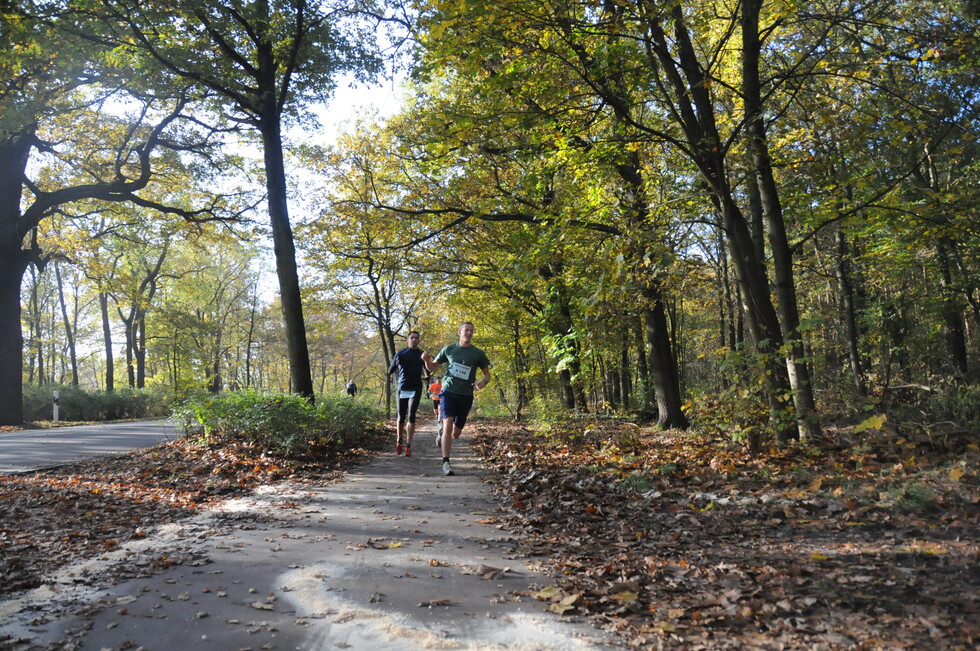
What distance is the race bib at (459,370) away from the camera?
26.6ft

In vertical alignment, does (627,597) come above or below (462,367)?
below

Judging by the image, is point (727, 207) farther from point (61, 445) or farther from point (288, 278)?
point (61, 445)

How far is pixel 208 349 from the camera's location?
37.8 m

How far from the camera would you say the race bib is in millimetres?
8102

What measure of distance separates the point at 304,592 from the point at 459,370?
496 centimetres

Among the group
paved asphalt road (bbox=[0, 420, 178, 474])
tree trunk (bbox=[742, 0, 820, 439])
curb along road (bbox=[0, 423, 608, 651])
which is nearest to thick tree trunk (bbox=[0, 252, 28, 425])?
paved asphalt road (bbox=[0, 420, 178, 474])

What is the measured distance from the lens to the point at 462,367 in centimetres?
813

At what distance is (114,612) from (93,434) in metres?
13.4

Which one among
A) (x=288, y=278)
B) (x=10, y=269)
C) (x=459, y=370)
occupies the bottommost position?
(x=459, y=370)

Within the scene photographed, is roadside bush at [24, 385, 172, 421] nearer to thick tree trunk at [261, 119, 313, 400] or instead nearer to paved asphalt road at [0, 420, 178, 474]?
paved asphalt road at [0, 420, 178, 474]

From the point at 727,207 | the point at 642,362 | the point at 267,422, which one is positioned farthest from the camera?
the point at 642,362

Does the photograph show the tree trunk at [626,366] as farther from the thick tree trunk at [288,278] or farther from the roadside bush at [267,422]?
the roadside bush at [267,422]

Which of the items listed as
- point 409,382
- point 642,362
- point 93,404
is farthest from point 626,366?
point 93,404

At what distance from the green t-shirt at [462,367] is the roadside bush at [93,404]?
20.8 m
